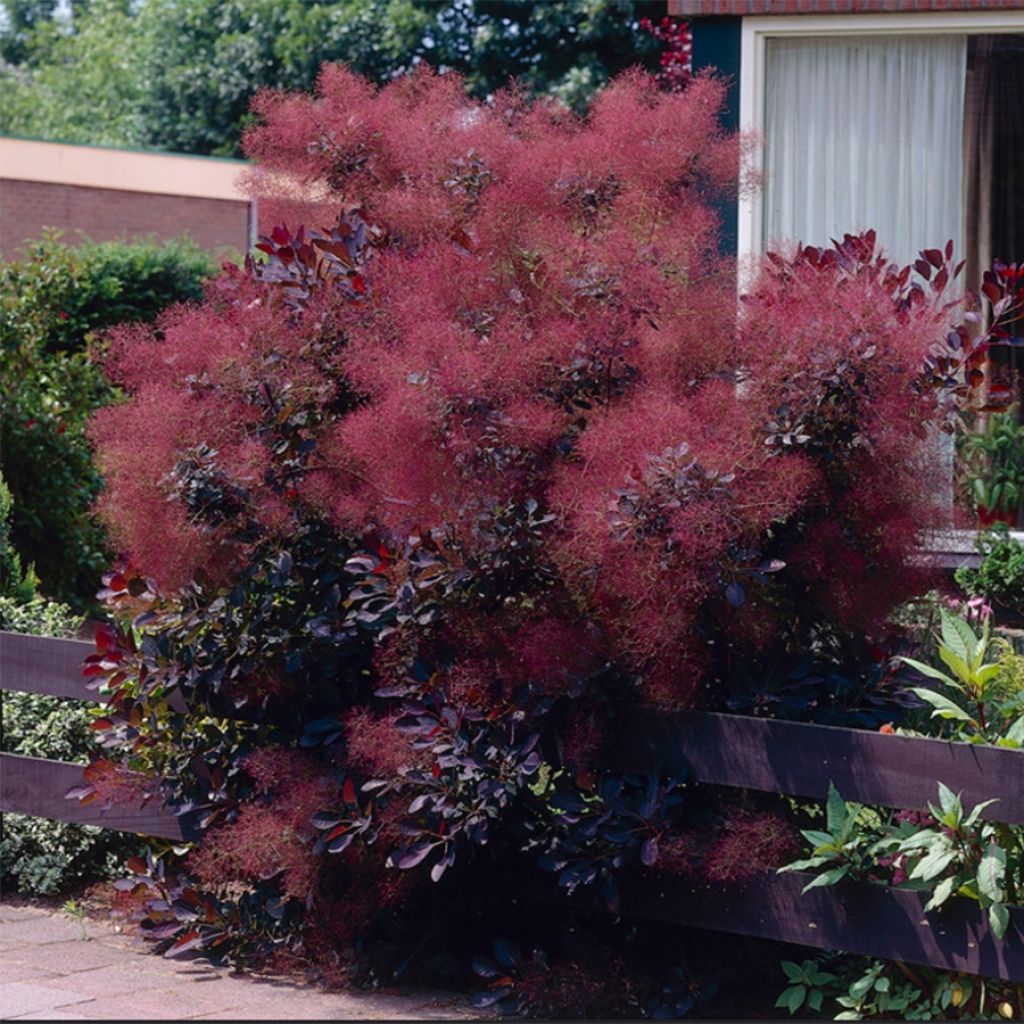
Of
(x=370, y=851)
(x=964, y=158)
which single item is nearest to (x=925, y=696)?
(x=370, y=851)

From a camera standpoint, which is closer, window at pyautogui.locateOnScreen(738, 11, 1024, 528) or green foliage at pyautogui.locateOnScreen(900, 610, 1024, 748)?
green foliage at pyautogui.locateOnScreen(900, 610, 1024, 748)

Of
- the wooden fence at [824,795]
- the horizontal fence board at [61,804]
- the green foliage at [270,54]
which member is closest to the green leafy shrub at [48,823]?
the horizontal fence board at [61,804]

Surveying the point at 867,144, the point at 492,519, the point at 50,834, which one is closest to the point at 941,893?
the point at 492,519

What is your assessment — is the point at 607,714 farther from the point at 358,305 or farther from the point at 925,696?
the point at 358,305

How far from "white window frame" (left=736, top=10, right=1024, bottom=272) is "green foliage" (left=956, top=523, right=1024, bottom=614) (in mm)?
1700

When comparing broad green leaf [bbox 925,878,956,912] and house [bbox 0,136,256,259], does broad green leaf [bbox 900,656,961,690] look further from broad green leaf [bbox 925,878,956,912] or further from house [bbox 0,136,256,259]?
house [bbox 0,136,256,259]

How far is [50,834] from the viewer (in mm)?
5551

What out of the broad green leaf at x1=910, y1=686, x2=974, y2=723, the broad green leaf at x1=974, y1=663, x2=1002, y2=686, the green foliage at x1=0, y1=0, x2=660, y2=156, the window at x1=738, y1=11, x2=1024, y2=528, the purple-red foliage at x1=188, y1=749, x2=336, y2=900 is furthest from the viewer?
the green foliage at x1=0, y1=0, x2=660, y2=156

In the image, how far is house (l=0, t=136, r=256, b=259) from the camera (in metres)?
19.5

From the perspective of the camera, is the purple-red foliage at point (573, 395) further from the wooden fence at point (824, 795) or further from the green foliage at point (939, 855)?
the green foliage at point (939, 855)

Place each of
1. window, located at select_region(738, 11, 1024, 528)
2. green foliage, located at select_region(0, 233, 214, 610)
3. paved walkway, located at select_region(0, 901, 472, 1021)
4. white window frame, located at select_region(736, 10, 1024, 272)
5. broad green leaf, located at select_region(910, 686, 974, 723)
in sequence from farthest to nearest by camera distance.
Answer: green foliage, located at select_region(0, 233, 214, 610) < window, located at select_region(738, 11, 1024, 528) < white window frame, located at select_region(736, 10, 1024, 272) < paved walkway, located at select_region(0, 901, 472, 1021) < broad green leaf, located at select_region(910, 686, 974, 723)

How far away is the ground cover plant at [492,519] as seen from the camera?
4008 mm

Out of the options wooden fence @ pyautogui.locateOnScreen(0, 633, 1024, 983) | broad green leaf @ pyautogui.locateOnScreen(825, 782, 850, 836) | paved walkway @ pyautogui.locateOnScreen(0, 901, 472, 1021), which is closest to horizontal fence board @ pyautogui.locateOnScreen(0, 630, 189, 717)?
paved walkway @ pyautogui.locateOnScreen(0, 901, 472, 1021)

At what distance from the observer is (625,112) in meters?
4.55
